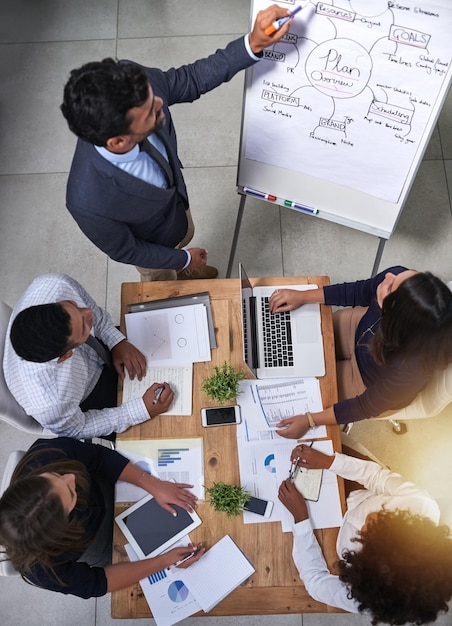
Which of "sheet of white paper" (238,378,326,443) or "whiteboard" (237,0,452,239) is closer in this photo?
"whiteboard" (237,0,452,239)

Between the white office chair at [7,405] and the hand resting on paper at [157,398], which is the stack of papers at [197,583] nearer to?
the hand resting on paper at [157,398]

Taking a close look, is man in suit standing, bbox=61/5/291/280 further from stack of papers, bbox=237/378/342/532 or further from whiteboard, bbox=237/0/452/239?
stack of papers, bbox=237/378/342/532

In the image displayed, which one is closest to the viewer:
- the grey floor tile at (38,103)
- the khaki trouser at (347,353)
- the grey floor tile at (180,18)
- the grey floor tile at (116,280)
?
the khaki trouser at (347,353)

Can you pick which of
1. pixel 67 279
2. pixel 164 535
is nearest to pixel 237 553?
pixel 164 535

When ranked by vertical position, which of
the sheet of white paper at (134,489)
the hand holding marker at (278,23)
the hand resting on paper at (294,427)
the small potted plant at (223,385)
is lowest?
the sheet of white paper at (134,489)

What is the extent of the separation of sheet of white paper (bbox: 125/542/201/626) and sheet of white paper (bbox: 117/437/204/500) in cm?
25

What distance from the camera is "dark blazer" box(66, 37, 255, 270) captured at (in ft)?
5.49

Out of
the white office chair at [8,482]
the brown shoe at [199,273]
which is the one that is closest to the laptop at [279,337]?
the brown shoe at [199,273]

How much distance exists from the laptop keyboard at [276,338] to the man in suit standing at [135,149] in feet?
1.30

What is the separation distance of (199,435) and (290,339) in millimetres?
464

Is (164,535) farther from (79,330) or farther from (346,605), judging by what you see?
(79,330)

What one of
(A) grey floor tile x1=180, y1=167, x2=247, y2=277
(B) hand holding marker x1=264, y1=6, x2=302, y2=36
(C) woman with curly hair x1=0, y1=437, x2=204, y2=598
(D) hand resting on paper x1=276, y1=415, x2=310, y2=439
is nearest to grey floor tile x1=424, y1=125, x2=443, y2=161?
(A) grey floor tile x1=180, y1=167, x2=247, y2=277

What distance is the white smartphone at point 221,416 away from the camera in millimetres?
1822

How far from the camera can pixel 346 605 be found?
5.25 ft
